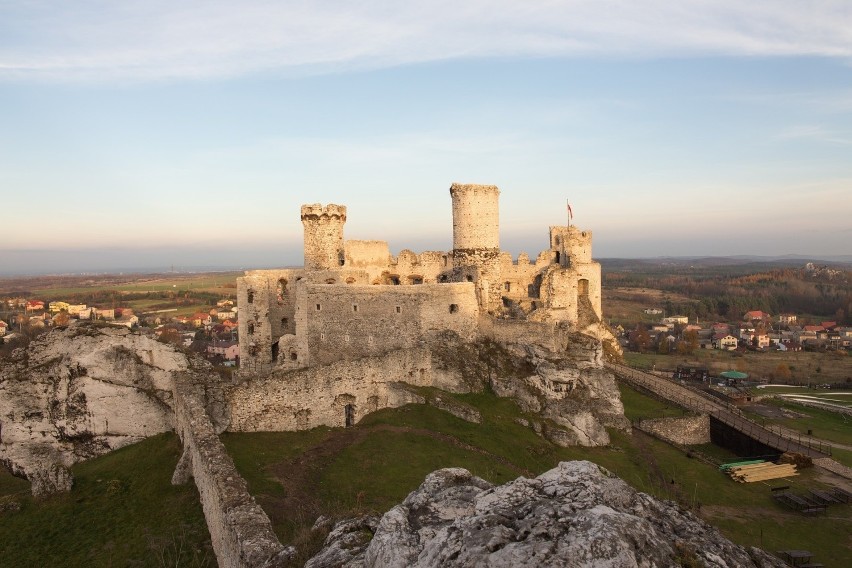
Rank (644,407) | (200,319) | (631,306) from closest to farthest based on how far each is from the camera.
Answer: (644,407)
(200,319)
(631,306)

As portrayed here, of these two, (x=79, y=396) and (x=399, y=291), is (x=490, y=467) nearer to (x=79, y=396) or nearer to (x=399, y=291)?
(x=399, y=291)

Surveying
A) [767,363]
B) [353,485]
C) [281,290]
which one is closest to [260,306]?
[281,290]

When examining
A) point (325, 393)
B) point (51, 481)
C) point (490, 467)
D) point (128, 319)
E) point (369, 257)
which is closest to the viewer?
point (51, 481)

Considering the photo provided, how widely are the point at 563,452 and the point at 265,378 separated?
1472 centimetres

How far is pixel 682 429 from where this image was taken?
126 ft

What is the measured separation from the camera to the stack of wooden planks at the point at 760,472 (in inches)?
1239

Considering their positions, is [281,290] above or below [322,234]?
below

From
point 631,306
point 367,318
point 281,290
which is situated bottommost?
point 631,306

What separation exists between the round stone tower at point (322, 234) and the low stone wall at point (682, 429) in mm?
22944

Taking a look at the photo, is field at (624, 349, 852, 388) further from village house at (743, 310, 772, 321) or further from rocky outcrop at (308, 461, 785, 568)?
rocky outcrop at (308, 461, 785, 568)

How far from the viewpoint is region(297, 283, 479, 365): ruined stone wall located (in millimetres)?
30703

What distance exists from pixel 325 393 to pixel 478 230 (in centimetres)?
1747

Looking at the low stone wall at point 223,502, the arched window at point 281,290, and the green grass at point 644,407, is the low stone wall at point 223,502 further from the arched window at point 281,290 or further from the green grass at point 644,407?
the green grass at point 644,407

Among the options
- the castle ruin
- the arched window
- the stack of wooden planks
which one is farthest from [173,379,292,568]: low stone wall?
the stack of wooden planks
